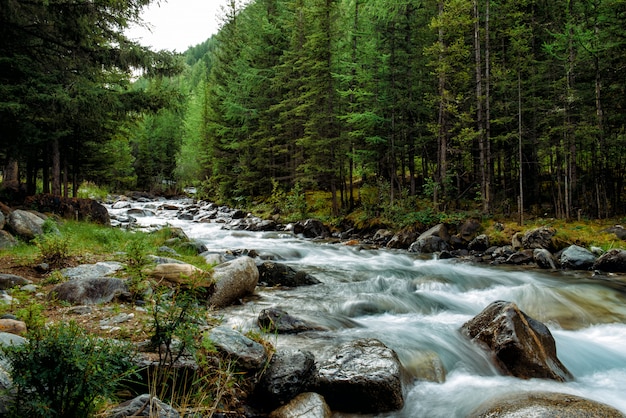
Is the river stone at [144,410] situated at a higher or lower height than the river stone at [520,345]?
higher

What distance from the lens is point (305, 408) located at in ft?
13.1

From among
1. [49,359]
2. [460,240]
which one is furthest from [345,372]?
[460,240]

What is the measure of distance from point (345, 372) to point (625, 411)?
3.55 m

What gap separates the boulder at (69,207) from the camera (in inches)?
483

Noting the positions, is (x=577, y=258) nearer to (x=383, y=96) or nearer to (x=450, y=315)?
(x=450, y=315)

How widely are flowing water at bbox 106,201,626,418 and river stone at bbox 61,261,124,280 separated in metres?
2.26

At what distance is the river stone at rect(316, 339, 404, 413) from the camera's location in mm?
4344

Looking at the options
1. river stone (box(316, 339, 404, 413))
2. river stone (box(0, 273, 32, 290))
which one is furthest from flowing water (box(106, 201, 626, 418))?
river stone (box(0, 273, 32, 290))

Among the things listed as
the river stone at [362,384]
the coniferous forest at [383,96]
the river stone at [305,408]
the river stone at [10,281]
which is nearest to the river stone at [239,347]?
the river stone at [305,408]

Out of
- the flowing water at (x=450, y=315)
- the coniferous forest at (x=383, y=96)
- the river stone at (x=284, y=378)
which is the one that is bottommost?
the flowing water at (x=450, y=315)

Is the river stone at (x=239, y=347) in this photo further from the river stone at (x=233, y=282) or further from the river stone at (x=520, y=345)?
the river stone at (x=520, y=345)

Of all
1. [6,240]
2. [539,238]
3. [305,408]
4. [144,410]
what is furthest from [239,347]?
[539,238]

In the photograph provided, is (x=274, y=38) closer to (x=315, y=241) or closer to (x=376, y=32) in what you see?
(x=376, y=32)

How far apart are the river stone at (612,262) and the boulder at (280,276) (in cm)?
911
